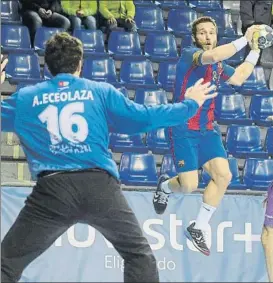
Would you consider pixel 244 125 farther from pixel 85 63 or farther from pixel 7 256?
pixel 7 256

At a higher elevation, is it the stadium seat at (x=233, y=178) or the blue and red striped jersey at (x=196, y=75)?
the blue and red striped jersey at (x=196, y=75)

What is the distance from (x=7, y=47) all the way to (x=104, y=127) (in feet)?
22.8

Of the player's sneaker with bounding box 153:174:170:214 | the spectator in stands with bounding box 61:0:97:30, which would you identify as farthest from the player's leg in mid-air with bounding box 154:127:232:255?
the spectator in stands with bounding box 61:0:97:30

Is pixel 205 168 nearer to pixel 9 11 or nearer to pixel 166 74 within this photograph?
pixel 166 74

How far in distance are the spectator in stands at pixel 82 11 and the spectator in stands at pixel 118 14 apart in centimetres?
14

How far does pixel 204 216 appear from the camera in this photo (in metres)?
8.73

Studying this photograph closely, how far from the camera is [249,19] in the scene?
532 inches

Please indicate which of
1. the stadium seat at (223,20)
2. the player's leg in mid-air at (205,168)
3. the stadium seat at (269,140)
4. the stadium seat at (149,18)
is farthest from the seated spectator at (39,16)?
the player's leg in mid-air at (205,168)

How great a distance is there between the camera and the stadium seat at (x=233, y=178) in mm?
10328

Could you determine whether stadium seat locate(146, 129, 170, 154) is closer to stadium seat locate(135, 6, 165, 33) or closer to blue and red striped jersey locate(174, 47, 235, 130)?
blue and red striped jersey locate(174, 47, 235, 130)

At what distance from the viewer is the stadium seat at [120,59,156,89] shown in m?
12.2

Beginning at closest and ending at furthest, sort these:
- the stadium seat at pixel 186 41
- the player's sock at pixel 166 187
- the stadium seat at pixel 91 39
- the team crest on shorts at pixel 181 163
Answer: the team crest on shorts at pixel 181 163
the player's sock at pixel 166 187
the stadium seat at pixel 91 39
the stadium seat at pixel 186 41

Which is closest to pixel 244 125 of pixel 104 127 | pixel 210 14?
pixel 210 14

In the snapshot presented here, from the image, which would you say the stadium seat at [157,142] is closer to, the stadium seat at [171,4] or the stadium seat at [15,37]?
the stadium seat at [15,37]
